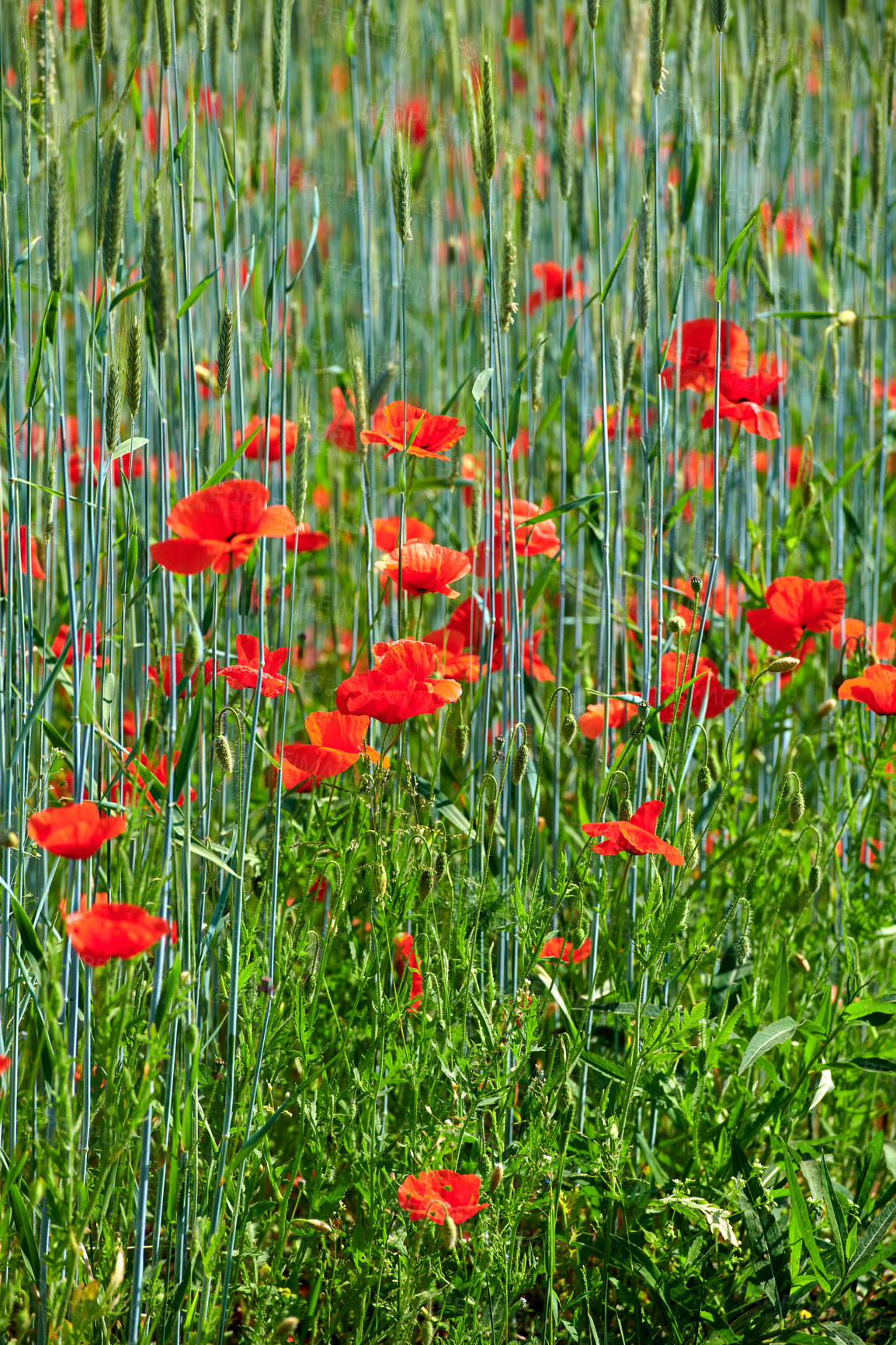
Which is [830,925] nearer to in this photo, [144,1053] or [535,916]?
[535,916]

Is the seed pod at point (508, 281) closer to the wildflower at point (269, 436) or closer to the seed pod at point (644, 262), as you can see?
the seed pod at point (644, 262)

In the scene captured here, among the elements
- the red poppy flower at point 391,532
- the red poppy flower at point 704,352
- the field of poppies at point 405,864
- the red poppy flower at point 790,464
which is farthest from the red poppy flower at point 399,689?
the red poppy flower at point 790,464

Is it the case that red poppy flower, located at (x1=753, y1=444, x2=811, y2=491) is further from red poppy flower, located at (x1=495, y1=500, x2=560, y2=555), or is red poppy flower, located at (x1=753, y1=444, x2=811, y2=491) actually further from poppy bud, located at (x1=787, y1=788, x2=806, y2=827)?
poppy bud, located at (x1=787, y1=788, x2=806, y2=827)

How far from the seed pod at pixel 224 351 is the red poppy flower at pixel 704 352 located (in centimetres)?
53

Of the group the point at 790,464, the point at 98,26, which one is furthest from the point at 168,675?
the point at 790,464

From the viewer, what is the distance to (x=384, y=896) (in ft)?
2.67

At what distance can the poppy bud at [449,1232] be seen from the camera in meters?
0.69

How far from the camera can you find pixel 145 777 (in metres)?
0.83

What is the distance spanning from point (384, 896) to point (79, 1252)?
0.93 feet

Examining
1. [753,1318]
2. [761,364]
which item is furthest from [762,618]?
[761,364]

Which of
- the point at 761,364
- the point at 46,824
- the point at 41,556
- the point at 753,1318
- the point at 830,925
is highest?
the point at 761,364

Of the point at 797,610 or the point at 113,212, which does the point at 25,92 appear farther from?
the point at 797,610

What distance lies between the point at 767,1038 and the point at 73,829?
1.69 ft

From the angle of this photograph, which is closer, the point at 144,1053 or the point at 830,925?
the point at 144,1053
